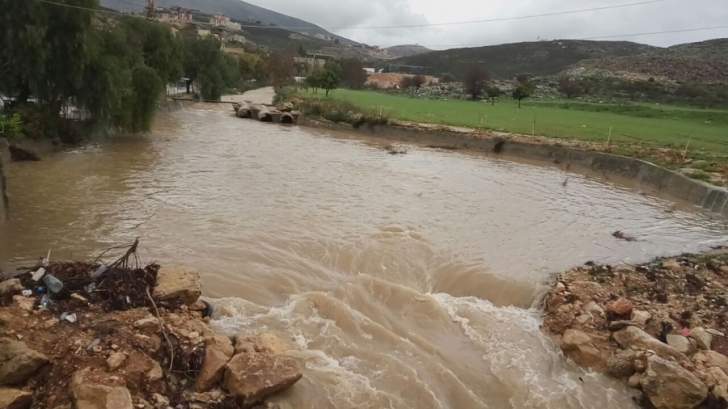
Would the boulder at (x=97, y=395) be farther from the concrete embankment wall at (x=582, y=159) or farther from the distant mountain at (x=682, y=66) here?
the distant mountain at (x=682, y=66)

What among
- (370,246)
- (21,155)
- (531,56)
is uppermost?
(531,56)

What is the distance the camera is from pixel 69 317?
544 cm

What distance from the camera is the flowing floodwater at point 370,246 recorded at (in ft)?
20.2

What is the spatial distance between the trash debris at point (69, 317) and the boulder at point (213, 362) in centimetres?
145

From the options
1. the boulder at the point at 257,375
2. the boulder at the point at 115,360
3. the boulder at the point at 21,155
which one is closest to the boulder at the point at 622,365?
the boulder at the point at 257,375

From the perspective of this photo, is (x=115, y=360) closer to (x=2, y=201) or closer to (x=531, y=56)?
(x=2, y=201)

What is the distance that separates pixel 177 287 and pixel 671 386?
6211 millimetres

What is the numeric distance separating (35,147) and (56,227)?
9059 mm

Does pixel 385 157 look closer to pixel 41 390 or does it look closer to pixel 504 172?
pixel 504 172

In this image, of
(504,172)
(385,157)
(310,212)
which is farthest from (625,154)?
(310,212)

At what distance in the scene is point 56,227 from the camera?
9.84 metres

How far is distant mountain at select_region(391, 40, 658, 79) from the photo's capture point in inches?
4742

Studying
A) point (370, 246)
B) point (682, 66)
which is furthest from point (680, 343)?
point (682, 66)

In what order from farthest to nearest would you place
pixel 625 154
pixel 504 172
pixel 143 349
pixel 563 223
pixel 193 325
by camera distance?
1. pixel 625 154
2. pixel 504 172
3. pixel 563 223
4. pixel 193 325
5. pixel 143 349
